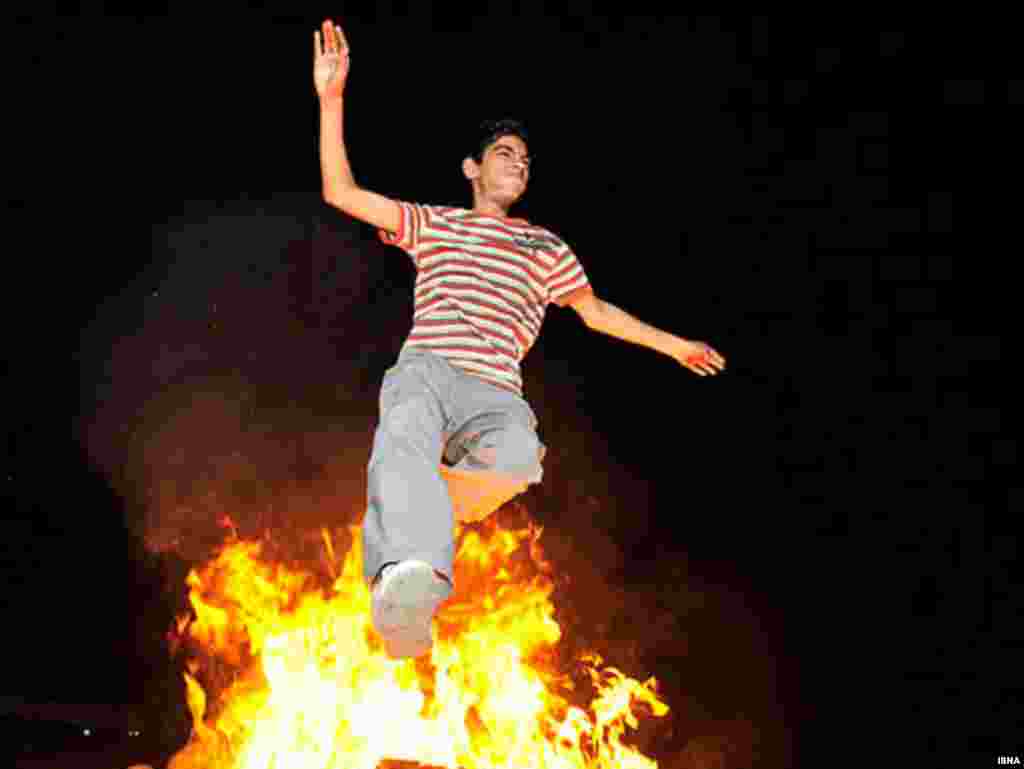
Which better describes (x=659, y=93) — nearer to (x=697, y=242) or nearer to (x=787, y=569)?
(x=697, y=242)

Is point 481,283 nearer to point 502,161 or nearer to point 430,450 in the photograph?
point 502,161

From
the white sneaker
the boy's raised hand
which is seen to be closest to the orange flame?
the white sneaker

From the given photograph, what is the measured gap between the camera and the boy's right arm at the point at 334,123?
10.5ft

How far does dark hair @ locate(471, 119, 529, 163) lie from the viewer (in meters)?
3.62

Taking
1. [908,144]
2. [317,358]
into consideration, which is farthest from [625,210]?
[317,358]

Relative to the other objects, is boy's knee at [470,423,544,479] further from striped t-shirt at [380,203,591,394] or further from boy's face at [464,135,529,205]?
boy's face at [464,135,529,205]

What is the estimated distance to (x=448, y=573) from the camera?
2529mm

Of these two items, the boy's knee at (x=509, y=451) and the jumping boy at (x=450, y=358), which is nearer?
the jumping boy at (x=450, y=358)

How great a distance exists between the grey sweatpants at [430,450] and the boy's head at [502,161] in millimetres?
835

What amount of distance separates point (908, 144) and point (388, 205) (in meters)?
4.58

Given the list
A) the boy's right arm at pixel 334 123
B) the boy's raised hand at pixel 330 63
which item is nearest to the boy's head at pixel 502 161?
the boy's right arm at pixel 334 123

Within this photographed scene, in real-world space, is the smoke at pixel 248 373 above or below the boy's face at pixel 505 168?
below

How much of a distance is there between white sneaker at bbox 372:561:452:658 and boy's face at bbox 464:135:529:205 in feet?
5.70

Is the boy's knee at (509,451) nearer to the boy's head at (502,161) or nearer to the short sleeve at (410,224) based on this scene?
the short sleeve at (410,224)
